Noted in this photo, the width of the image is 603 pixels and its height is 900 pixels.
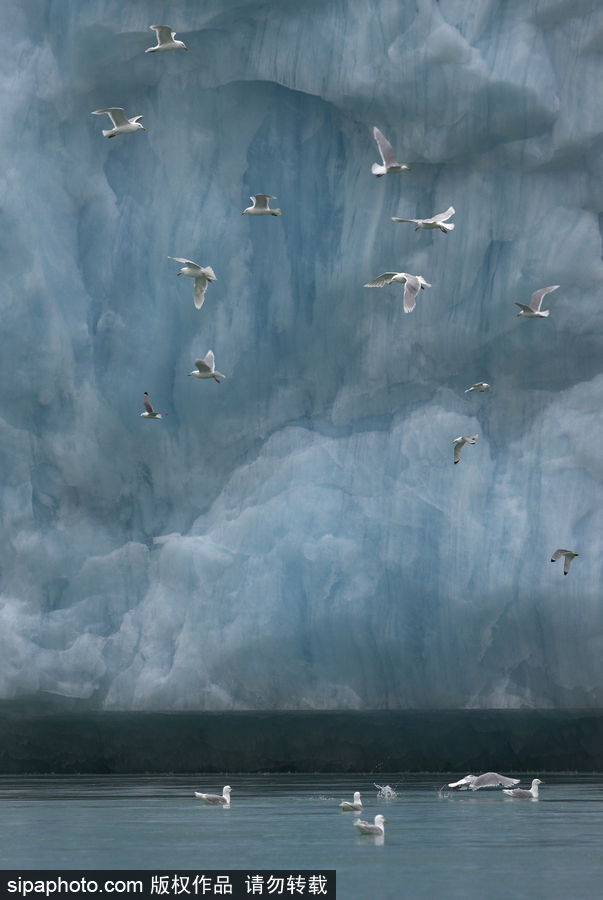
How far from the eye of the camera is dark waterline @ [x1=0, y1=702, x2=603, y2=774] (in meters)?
25.8

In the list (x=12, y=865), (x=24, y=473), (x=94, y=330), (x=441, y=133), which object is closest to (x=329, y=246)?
(x=441, y=133)

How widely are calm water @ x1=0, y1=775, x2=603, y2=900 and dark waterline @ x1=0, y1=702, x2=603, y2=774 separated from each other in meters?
1.89

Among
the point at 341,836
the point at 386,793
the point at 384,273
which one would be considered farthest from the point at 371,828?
the point at 384,273

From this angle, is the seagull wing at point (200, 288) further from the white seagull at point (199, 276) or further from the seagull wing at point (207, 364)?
the seagull wing at point (207, 364)

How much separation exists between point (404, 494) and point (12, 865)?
13643mm

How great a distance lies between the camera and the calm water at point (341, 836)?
12602 mm

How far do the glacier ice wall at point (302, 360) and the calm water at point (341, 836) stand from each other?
282cm

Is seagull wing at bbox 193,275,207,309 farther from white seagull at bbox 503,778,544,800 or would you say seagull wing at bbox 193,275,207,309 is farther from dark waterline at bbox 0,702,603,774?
Result: white seagull at bbox 503,778,544,800

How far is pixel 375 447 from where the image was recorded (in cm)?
2588

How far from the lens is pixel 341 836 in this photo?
1585 centimetres

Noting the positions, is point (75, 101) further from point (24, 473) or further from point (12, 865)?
point (12, 865)

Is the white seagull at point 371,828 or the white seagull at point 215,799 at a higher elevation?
the white seagull at point 215,799

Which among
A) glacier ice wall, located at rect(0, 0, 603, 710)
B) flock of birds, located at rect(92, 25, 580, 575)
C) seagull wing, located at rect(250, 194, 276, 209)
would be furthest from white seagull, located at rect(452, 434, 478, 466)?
seagull wing, located at rect(250, 194, 276, 209)

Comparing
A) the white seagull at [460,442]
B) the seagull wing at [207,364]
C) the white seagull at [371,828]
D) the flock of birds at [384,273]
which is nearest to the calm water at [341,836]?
the white seagull at [371,828]
